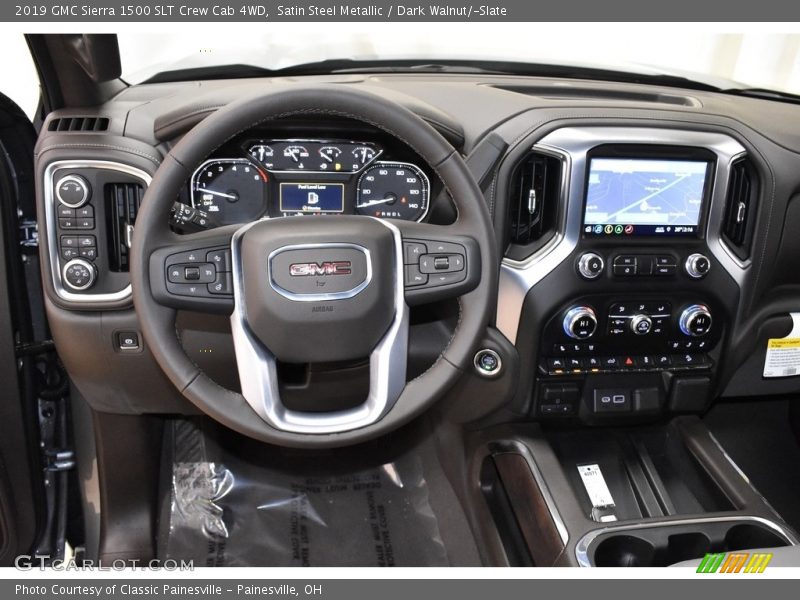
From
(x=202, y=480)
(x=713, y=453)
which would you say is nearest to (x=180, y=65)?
(x=202, y=480)

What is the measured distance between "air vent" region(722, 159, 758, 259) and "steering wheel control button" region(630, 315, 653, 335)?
250 millimetres

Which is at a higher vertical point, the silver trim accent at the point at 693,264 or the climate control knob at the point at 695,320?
the silver trim accent at the point at 693,264

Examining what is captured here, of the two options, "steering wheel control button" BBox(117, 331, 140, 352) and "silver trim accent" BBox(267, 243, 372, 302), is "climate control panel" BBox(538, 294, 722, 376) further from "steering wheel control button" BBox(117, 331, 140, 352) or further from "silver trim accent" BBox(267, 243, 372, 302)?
"steering wheel control button" BBox(117, 331, 140, 352)

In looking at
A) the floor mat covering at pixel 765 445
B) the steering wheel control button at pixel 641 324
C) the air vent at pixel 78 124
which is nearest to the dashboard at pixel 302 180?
the air vent at pixel 78 124

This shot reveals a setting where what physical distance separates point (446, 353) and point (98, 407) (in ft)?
2.85

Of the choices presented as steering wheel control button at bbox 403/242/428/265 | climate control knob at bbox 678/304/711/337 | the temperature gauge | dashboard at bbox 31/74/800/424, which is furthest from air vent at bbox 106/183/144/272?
climate control knob at bbox 678/304/711/337

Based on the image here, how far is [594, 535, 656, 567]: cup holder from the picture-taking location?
145 centimetres

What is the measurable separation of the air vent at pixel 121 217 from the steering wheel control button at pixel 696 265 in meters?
1.14

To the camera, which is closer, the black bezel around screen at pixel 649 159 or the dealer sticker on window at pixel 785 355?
the black bezel around screen at pixel 649 159

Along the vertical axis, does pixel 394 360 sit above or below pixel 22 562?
above

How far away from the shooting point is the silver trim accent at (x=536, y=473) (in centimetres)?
148

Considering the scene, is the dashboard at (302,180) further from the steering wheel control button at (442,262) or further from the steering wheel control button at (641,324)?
the steering wheel control button at (641,324)

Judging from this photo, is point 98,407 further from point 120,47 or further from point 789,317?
point 789,317

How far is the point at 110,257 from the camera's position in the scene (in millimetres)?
1355
